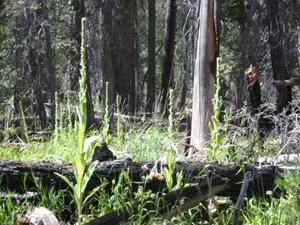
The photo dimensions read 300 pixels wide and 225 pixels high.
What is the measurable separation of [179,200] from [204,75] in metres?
3.32

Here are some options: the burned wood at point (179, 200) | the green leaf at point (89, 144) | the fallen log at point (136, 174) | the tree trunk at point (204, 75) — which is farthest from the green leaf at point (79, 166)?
the tree trunk at point (204, 75)

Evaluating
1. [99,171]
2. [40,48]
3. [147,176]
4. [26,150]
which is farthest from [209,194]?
[40,48]

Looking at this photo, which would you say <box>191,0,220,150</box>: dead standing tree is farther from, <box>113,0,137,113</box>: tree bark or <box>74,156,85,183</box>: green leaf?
<box>113,0,137,113</box>: tree bark

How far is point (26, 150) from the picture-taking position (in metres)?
6.63

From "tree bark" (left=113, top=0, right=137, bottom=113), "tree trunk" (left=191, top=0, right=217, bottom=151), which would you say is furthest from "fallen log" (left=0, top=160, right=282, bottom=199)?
"tree bark" (left=113, top=0, right=137, bottom=113)

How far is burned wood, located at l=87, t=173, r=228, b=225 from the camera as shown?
14.0 feet

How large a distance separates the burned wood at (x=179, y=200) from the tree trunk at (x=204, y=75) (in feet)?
8.13

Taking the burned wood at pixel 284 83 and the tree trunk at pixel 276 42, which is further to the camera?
the tree trunk at pixel 276 42

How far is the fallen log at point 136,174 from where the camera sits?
470 cm

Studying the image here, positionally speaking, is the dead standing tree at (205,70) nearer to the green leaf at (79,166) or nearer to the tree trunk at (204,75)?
the tree trunk at (204,75)

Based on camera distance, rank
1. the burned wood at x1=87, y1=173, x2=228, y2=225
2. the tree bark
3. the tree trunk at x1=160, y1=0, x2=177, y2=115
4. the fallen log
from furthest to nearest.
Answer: the tree trunk at x1=160, y1=0, x2=177, y2=115
the tree bark
the fallen log
the burned wood at x1=87, y1=173, x2=228, y2=225

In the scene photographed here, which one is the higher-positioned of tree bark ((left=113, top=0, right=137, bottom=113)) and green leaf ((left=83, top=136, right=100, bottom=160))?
tree bark ((left=113, top=0, right=137, bottom=113))

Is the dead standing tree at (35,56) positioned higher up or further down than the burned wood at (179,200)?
higher up

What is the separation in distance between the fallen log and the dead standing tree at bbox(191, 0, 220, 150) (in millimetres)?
2186
